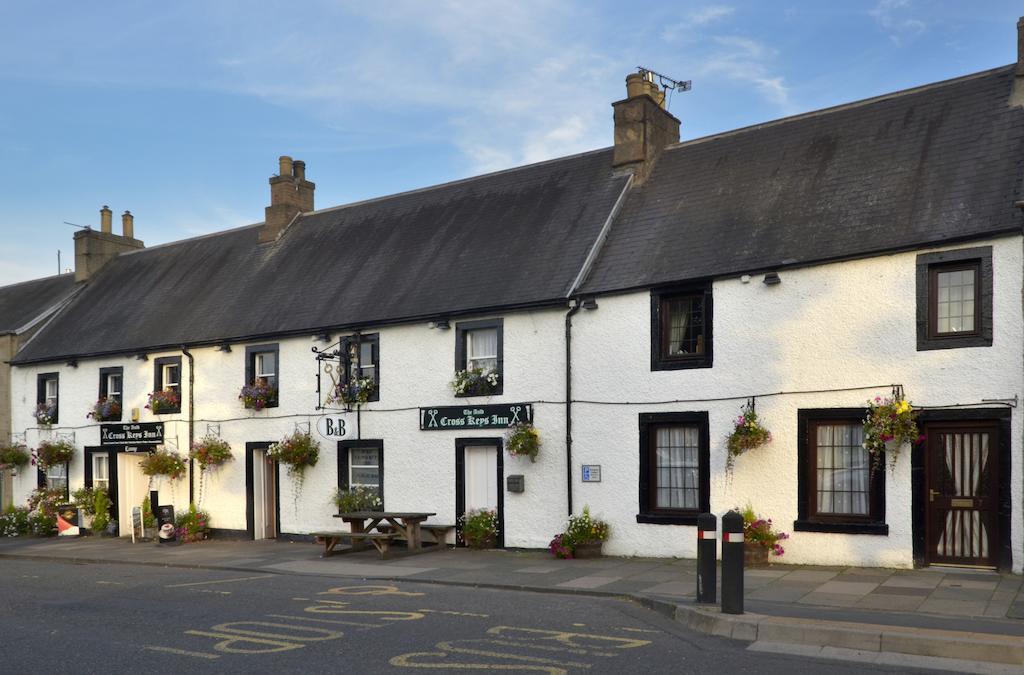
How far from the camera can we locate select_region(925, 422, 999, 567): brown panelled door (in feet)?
44.5

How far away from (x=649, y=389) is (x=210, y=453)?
11353 mm

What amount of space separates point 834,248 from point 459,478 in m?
8.33

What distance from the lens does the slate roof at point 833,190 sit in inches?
568

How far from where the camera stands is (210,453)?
22688 mm

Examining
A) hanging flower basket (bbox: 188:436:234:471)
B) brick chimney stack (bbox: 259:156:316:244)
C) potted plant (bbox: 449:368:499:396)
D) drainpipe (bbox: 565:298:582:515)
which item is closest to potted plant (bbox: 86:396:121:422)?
hanging flower basket (bbox: 188:436:234:471)

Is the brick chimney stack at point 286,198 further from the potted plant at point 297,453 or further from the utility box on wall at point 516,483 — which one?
the utility box on wall at point 516,483

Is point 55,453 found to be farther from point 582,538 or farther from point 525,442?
point 582,538

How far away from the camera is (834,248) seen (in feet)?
49.0

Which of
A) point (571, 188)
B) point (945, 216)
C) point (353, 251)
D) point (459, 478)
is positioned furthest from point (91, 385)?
point (945, 216)

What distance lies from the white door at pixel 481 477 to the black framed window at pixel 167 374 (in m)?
9.45

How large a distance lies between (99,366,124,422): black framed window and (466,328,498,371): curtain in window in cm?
1149

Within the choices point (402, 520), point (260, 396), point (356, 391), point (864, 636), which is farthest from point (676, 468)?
point (260, 396)

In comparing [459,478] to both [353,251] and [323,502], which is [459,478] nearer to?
[323,502]

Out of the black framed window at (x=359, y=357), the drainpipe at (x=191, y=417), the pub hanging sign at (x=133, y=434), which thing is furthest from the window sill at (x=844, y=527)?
the pub hanging sign at (x=133, y=434)
